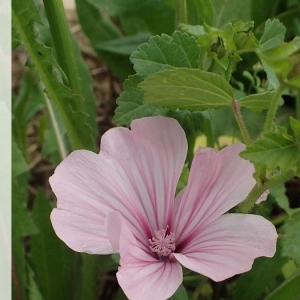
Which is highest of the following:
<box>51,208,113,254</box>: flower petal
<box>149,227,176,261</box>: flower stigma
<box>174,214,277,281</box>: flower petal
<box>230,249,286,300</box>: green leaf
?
<box>51,208,113,254</box>: flower petal

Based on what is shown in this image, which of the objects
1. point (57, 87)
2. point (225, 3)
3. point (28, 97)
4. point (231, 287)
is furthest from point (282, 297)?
point (28, 97)

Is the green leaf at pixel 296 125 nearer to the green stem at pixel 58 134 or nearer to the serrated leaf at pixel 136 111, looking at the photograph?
the serrated leaf at pixel 136 111

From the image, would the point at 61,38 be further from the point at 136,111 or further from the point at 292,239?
the point at 292,239

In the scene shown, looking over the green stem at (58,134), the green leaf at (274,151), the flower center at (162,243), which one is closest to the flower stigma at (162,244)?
the flower center at (162,243)

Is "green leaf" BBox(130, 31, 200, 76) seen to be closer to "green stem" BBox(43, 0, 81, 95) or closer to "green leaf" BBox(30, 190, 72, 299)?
"green stem" BBox(43, 0, 81, 95)

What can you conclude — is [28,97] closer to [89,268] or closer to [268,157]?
[89,268]

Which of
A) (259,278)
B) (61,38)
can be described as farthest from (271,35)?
(259,278)

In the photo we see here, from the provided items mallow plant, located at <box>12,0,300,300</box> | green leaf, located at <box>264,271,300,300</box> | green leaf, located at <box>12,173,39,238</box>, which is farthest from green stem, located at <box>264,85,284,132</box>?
green leaf, located at <box>12,173,39,238</box>
